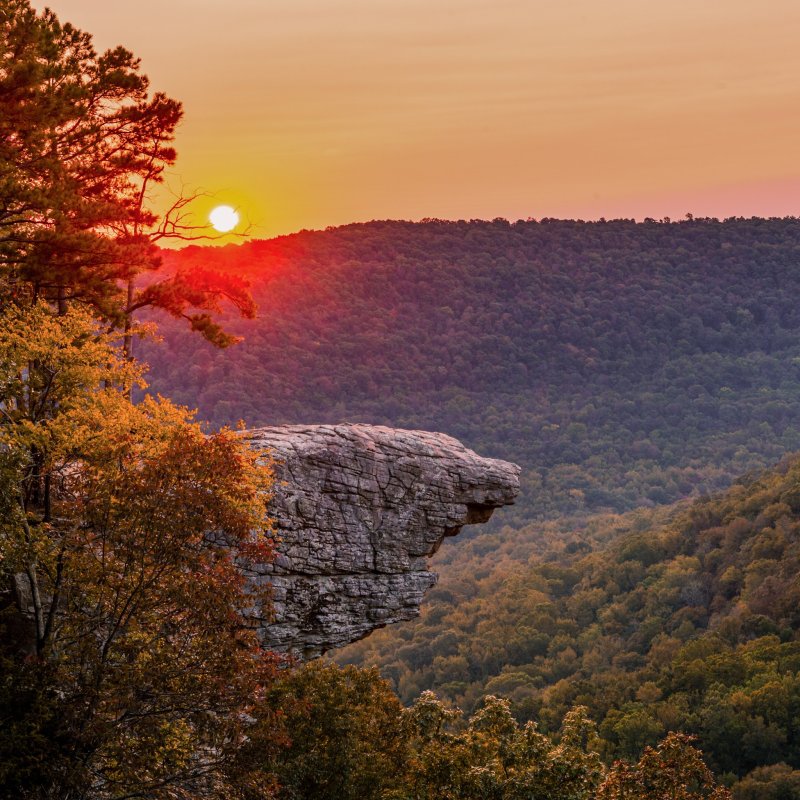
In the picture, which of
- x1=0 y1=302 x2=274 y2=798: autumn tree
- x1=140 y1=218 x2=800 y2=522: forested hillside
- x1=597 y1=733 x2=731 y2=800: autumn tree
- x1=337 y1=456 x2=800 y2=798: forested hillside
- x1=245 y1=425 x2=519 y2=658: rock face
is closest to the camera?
x1=0 y1=302 x2=274 y2=798: autumn tree

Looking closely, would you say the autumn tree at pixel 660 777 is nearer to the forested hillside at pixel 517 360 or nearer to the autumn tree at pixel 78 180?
the autumn tree at pixel 78 180

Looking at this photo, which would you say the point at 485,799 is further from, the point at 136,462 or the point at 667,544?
the point at 667,544

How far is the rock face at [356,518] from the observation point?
24.1 meters

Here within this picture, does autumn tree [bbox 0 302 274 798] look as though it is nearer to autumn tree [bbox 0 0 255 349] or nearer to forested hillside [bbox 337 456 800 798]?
autumn tree [bbox 0 0 255 349]

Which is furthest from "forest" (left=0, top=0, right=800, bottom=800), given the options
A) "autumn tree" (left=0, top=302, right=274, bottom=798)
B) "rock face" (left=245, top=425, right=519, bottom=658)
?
"rock face" (left=245, top=425, right=519, bottom=658)

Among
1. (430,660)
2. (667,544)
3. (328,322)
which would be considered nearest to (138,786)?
(430,660)

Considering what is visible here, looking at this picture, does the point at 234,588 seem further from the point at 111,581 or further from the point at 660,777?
the point at 660,777

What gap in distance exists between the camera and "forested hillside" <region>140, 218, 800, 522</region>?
13900cm

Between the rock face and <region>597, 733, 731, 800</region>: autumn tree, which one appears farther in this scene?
the rock face

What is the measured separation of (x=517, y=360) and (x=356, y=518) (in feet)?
507

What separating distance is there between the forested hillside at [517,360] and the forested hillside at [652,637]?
36.8 meters

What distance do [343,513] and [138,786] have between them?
9656 millimetres

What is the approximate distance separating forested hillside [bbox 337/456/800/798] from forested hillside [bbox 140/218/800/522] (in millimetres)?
36752

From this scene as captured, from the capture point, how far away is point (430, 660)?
81.4 m
